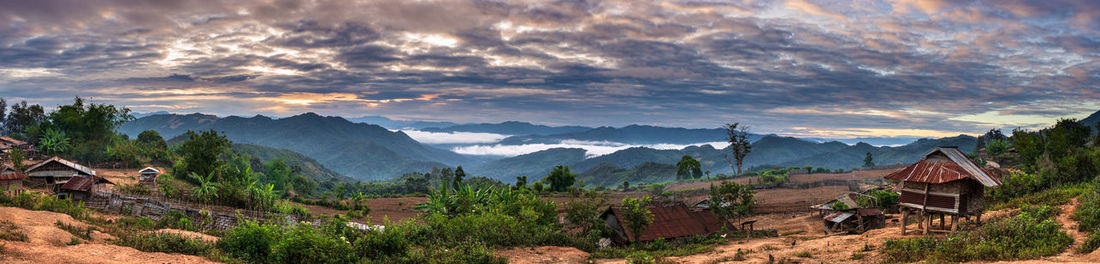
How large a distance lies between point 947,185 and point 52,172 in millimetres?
56031

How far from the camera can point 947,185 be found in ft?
52.3

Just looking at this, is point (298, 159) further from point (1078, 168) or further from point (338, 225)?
point (1078, 168)

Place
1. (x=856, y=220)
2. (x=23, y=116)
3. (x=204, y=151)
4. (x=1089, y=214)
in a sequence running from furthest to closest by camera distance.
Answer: (x=23, y=116) → (x=204, y=151) → (x=856, y=220) → (x=1089, y=214)

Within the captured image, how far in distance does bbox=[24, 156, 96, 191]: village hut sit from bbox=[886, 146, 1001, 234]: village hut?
5255 cm

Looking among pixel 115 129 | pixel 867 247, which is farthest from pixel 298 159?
pixel 867 247

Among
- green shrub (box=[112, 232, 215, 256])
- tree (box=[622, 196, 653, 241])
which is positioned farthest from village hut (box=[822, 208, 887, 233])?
green shrub (box=[112, 232, 215, 256])

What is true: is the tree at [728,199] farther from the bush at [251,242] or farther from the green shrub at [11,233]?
the green shrub at [11,233]

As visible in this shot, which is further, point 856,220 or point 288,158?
point 288,158

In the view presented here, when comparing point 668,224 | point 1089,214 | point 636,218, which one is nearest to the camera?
point 1089,214

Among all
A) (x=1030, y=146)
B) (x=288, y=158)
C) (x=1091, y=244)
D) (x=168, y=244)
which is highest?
(x=1030, y=146)

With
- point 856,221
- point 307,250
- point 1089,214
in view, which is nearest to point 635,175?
point 856,221

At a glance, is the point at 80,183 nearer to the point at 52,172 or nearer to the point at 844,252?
the point at 52,172

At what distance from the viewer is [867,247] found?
15969 millimetres

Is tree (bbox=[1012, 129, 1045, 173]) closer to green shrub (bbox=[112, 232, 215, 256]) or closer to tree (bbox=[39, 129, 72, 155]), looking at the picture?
green shrub (bbox=[112, 232, 215, 256])
